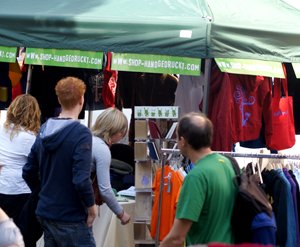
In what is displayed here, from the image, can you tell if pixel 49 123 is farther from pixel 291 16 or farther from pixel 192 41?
pixel 291 16

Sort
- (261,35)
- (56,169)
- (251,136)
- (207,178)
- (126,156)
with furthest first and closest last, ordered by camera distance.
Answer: (126,156) → (251,136) → (261,35) → (56,169) → (207,178)

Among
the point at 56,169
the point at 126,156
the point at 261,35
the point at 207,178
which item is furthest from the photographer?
the point at 126,156

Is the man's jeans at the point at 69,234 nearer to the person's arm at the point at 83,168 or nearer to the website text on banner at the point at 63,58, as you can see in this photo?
the person's arm at the point at 83,168

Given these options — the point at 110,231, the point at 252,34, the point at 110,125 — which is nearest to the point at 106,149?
the point at 110,125

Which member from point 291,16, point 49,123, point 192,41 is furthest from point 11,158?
point 291,16

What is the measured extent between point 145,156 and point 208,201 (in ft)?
8.48

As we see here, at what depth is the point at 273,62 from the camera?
20.1 ft

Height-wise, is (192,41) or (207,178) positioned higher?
(192,41)

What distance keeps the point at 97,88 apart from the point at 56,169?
3.38 metres

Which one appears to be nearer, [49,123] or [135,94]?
[49,123]

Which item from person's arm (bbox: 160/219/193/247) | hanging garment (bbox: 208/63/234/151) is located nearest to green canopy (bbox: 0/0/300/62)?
hanging garment (bbox: 208/63/234/151)

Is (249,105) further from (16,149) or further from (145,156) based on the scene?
(16,149)

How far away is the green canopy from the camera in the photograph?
18.9 ft

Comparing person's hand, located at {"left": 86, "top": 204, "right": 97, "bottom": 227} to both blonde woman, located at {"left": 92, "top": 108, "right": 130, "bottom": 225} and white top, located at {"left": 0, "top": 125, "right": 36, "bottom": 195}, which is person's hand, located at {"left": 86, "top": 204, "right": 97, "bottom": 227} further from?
white top, located at {"left": 0, "top": 125, "right": 36, "bottom": 195}
